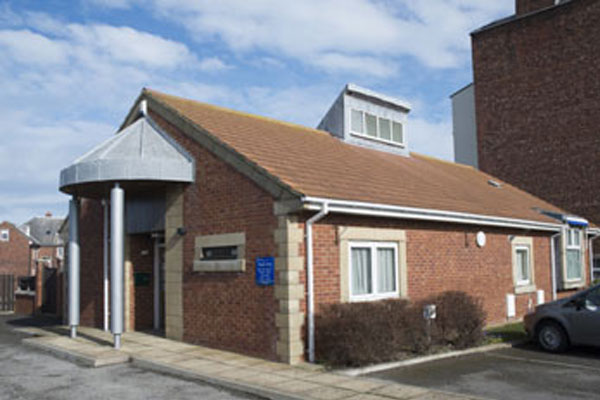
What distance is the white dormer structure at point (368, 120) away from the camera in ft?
56.5

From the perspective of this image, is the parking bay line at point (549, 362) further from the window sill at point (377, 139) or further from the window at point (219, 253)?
the window sill at point (377, 139)

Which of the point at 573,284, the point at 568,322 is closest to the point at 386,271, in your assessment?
the point at 568,322

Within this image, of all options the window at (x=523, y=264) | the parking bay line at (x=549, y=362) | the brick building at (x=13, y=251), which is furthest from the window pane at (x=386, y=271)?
the brick building at (x=13, y=251)

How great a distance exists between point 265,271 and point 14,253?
165 ft

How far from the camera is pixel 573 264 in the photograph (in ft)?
61.5

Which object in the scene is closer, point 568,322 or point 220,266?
point 568,322

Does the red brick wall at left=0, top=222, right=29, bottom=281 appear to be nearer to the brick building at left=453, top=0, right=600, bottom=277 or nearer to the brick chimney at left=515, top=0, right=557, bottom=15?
the brick building at left=453, top=0, right=600, bottom=277

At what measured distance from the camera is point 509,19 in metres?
27.4

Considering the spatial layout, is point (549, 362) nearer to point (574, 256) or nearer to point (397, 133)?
point (574, 256)

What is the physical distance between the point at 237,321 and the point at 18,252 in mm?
49658

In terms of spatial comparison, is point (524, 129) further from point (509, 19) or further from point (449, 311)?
point (449, 311)

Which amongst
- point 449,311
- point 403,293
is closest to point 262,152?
point 403,293

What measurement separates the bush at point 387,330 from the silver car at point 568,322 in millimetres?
1221

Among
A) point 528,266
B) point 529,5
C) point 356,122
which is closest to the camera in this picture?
point 528,266
